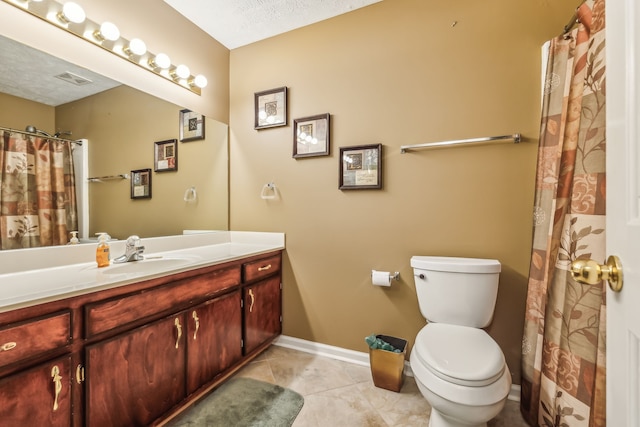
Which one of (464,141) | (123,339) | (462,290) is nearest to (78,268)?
(123,339)

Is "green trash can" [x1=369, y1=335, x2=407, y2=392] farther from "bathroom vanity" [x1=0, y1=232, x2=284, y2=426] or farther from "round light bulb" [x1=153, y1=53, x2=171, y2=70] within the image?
"round light bulb" [x1=153, y1=53, x2=171, y2=70]

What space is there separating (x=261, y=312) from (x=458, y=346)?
4.15ft

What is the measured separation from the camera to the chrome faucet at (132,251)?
1566mm

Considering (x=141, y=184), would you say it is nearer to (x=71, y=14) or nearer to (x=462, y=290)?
(x=71, y=14)

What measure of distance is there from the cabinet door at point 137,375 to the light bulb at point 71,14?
152cm

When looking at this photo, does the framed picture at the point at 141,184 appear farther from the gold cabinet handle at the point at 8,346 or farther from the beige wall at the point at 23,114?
the gold cabinet handle at the point at 8,346

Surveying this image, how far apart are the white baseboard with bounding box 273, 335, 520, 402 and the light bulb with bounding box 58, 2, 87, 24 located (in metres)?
2.28

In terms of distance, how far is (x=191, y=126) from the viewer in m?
2.11

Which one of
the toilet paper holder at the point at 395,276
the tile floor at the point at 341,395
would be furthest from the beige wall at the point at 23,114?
the toilet paper holder at the point at 395,276

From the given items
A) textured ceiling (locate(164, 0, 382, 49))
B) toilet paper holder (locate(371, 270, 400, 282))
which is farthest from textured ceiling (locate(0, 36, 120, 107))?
toilet paper holder (locate(371, 270, 400, 282))

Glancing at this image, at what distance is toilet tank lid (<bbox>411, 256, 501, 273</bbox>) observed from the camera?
1.46 metres

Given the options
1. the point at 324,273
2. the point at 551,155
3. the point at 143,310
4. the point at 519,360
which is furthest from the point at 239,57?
the point at 519,360

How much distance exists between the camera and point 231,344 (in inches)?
66.9

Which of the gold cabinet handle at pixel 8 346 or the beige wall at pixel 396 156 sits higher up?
the beige wall at pixel 396 156
